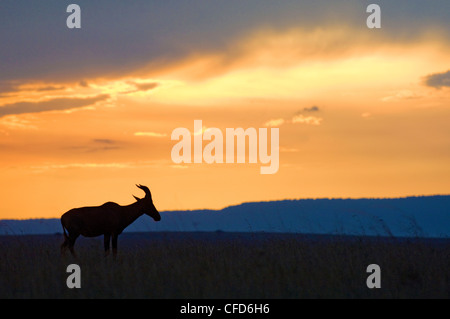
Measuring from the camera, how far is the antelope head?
20.4 meters

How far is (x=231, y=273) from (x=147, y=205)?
5942mm

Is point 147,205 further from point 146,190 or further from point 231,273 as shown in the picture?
point 231,273

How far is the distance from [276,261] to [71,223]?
581cm

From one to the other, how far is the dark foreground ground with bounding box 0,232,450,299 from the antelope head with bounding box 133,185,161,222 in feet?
3.76

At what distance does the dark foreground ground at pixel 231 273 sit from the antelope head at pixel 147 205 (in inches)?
45.1

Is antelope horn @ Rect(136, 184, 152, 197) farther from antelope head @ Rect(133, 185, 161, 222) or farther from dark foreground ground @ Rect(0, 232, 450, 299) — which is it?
dark foreground ground @ Rect(0, 232, 450, 299)

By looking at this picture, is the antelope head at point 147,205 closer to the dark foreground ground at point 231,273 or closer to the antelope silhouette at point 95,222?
the antelope silhouette at point 95,222

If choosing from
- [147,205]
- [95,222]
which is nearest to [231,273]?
[95,222]

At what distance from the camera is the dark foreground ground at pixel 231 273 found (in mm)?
13461

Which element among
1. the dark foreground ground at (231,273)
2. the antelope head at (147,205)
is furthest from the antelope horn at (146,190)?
the dark foreground ground at (231,273)

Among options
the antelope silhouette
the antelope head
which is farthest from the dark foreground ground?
the antelope head

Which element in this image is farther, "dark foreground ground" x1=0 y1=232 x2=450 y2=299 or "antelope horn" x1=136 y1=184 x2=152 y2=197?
"antelope horn" x1=136 y1=184 x2=152 y2=197
